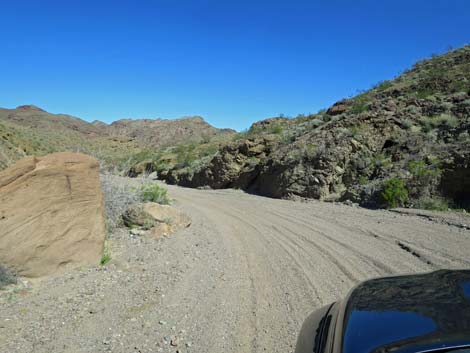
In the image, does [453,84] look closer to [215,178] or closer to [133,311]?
[215,178]

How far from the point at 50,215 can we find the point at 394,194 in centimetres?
913

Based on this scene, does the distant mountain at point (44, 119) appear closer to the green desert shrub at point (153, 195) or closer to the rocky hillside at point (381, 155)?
the rocky hillside at point (381, 155)

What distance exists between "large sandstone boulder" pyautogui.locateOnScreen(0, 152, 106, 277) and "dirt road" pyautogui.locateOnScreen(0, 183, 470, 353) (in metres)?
0.40

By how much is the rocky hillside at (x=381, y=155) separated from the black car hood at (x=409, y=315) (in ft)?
27.5

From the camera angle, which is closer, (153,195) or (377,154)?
(153,195)

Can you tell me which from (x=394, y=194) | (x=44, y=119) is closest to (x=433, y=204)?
(x=394, y=194)

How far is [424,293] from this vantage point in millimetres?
2352

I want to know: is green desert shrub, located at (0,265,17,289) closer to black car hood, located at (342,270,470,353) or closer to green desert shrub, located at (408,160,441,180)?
black car hood, located at (342,270,470,353)

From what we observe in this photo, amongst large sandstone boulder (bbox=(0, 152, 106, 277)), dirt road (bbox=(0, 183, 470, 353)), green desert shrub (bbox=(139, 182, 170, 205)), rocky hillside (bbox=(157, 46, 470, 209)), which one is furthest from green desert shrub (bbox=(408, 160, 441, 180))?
large sandstone boulder (bbox=(0, 152, 106, 277))

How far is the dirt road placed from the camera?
12.5ft

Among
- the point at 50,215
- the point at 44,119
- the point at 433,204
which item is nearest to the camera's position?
the point at 50,215

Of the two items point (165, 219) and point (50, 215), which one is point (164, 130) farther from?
point (50, 215)

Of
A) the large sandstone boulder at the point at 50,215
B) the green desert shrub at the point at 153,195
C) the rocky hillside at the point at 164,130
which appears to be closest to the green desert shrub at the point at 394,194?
the green desert shrub at the point at 153,195

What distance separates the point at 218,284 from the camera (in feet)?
17.4
